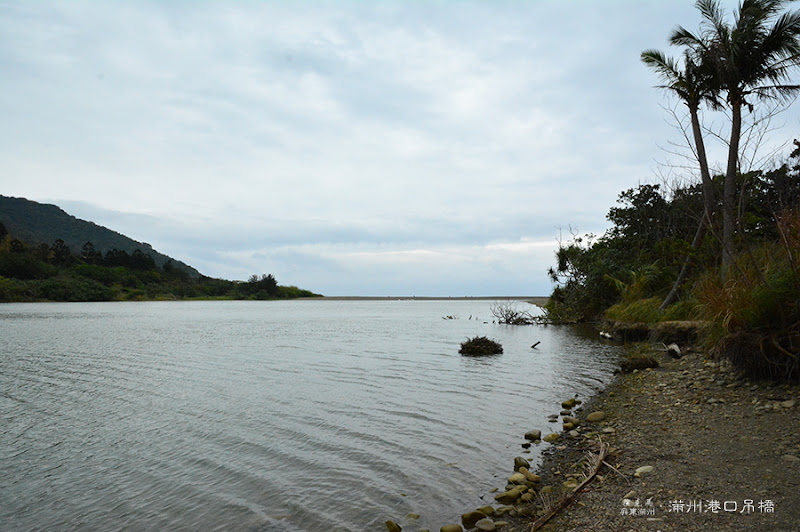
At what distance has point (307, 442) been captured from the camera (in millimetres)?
8273

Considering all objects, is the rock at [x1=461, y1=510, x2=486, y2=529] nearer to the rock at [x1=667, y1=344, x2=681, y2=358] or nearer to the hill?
the rock at [x1=667, y1=344, x2=681, y2=358]

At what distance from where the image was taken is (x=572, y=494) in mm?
5227

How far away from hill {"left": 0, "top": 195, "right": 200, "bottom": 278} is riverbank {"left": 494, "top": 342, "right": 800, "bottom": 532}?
575 feet

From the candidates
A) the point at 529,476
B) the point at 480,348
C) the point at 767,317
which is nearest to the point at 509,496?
the point at 529,476

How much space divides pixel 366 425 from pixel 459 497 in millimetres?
3681

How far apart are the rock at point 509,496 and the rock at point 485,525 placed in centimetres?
60

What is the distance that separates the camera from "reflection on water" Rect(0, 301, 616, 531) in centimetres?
571

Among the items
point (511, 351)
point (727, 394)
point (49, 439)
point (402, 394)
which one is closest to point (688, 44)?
point (511, 351)

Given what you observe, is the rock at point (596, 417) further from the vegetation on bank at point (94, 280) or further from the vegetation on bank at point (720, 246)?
the vegetation on bank at point (94, 280)

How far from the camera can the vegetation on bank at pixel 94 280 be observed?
9125 cm

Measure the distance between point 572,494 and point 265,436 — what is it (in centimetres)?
564

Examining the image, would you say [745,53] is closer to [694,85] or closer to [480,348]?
[694,85]

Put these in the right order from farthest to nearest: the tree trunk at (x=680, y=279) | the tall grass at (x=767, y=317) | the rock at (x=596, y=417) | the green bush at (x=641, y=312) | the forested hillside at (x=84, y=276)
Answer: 1. the forested hillside at (x=84, y=276)
2. the green bush at (x=641, y=312)
3. the tree trunk at (x=680, y=279)
4. the rock at (x=596, y=417)
5. the tall grass at (x=767, y=317)

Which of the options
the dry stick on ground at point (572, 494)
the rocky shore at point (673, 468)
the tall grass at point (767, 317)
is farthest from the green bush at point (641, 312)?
the dry stick on ground at point (572, 494)
